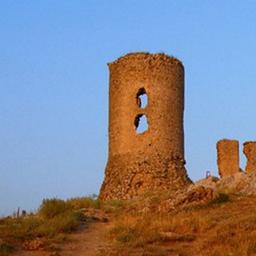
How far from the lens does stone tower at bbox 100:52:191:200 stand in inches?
810

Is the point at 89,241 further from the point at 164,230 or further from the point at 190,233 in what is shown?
the point at 190,233

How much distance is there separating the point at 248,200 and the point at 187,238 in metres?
4.54

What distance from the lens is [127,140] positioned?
818 inches

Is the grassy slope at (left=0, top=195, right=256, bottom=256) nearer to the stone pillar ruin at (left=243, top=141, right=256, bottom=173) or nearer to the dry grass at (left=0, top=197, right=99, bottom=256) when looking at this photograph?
the dry grass at (left=0, top=197, right=99, bottom=256)

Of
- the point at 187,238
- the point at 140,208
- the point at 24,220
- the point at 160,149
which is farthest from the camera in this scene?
the point at 160,149

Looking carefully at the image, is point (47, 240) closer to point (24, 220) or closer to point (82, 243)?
point (82, 243)

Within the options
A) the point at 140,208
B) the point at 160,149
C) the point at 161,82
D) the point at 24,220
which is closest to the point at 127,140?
the point at 160,149

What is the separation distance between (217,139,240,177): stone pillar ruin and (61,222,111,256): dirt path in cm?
1244

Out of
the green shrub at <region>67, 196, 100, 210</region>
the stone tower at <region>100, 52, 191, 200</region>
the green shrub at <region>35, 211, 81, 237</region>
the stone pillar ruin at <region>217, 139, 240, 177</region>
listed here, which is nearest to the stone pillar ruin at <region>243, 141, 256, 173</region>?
the stone pillar ruin at <region>217, 139, 240, 177</region>

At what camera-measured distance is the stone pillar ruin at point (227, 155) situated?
82.8ft

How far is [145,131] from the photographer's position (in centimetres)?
2075

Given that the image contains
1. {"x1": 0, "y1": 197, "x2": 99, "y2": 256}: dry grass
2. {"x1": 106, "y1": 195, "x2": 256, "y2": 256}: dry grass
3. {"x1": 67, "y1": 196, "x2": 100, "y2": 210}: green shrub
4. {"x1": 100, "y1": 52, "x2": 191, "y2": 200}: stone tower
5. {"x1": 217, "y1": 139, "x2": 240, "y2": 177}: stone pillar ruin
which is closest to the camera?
{"x1": 106, "y1": 195, "x2": 256, "y2": 256}: dry grass

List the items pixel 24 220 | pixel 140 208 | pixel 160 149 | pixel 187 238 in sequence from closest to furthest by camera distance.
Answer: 1. pixel 187 238
2. pixel 24 220
3. pixel 140 208
4. pixel 160 149

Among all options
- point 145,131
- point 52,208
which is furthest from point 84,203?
point 145,131
